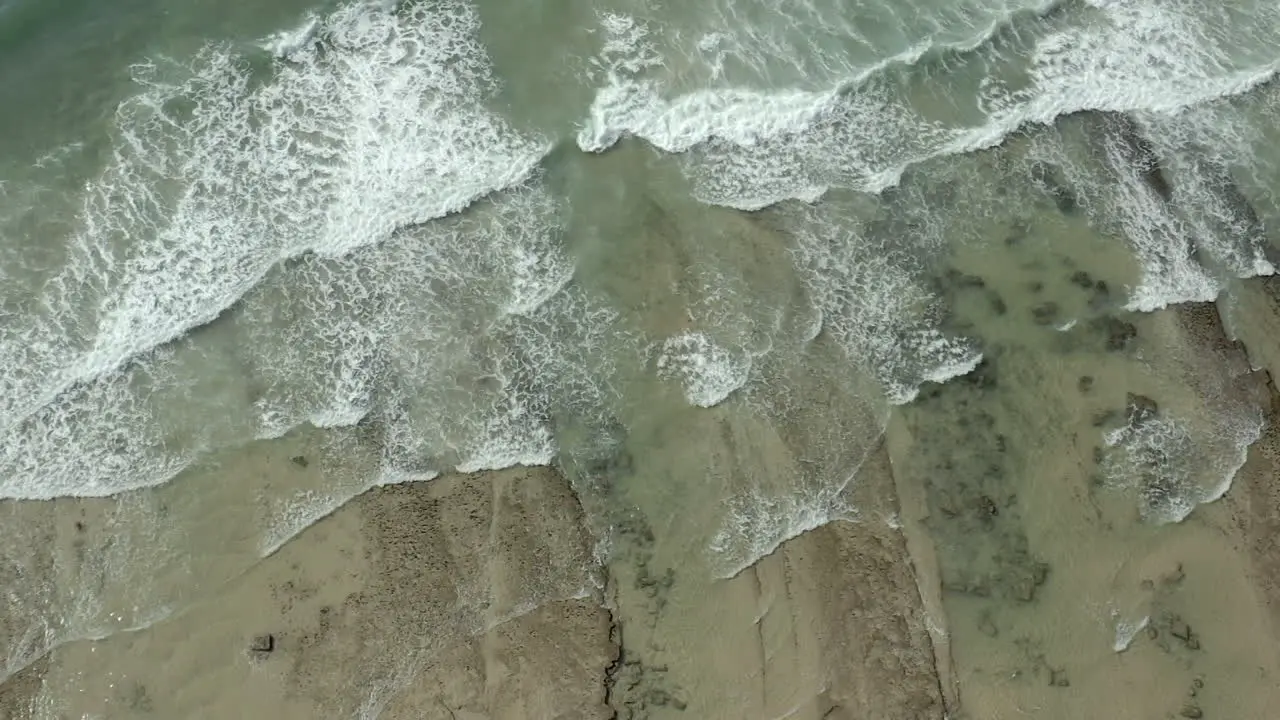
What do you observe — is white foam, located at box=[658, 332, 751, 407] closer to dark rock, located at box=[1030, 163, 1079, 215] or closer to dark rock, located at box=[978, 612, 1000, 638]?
dark rock, located at box=[978, 612, 1000, 638]

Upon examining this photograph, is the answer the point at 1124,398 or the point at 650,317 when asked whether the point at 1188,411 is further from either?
the point at 650,317

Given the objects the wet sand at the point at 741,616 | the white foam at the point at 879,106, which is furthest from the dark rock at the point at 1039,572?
the white foam at the point at 879,106

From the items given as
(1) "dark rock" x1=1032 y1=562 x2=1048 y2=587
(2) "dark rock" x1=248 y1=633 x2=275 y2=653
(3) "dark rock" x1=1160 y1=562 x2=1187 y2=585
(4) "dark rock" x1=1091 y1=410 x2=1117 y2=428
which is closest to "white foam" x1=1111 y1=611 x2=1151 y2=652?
(3) "dark rock" x1=1160 y1=562 x2=1187 y2=585

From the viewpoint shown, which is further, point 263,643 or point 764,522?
point 764,522

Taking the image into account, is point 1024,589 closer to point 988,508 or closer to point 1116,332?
point 988,508

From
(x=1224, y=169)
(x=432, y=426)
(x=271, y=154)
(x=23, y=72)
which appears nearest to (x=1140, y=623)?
(x=1224, y=169)

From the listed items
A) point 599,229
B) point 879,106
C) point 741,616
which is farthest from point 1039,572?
point 599,229
